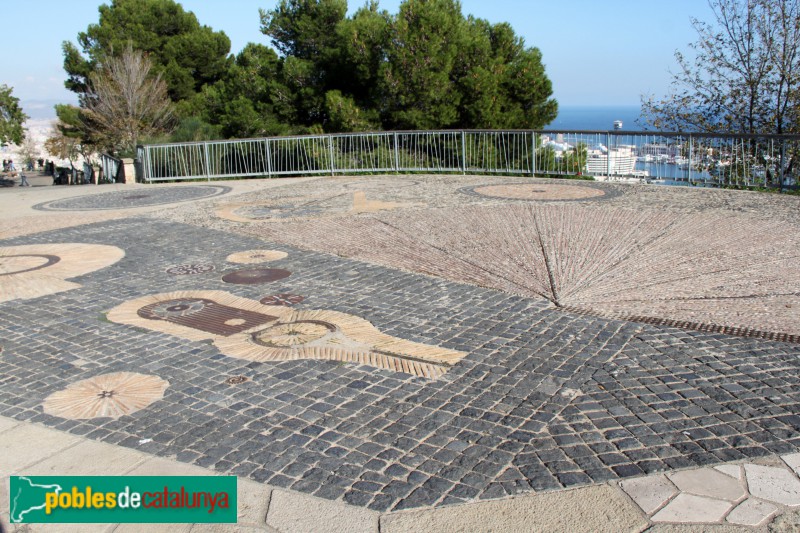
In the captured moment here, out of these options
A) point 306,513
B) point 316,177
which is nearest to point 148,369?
point 306,513

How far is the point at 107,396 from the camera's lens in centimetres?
513

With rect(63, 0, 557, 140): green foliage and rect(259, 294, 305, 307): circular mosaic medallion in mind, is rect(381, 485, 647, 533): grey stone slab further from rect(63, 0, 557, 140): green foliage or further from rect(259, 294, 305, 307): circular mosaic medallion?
rect(63, 0, 557, 140): green foliage

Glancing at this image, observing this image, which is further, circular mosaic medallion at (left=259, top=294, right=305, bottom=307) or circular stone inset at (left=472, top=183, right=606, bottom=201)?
circular stone inset at (left=472, top=183, right=606, bottom=201)

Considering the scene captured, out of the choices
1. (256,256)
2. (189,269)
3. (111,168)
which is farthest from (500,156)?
(111,168)

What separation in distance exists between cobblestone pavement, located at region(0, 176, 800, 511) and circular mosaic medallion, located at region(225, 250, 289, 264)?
2.21 ft

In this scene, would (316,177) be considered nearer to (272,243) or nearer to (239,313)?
(272,243)

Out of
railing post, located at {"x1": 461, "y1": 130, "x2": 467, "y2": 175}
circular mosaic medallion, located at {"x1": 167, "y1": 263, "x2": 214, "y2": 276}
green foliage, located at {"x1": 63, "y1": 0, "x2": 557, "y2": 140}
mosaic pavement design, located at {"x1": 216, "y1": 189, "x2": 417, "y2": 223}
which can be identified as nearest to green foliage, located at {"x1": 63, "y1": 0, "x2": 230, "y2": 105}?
green foliage, located at {"x1": 63, "y1": 0, "x2": 557, "y2": 140}

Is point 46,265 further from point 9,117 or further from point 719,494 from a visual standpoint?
point 9,117

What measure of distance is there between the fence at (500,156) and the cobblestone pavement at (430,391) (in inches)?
295

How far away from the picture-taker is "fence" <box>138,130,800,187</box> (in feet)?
51.3

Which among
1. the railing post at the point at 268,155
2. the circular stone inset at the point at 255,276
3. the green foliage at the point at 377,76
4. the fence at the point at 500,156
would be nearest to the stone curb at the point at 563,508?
the circular stone inset at the point at 255,276

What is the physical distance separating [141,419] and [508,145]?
613 inches
